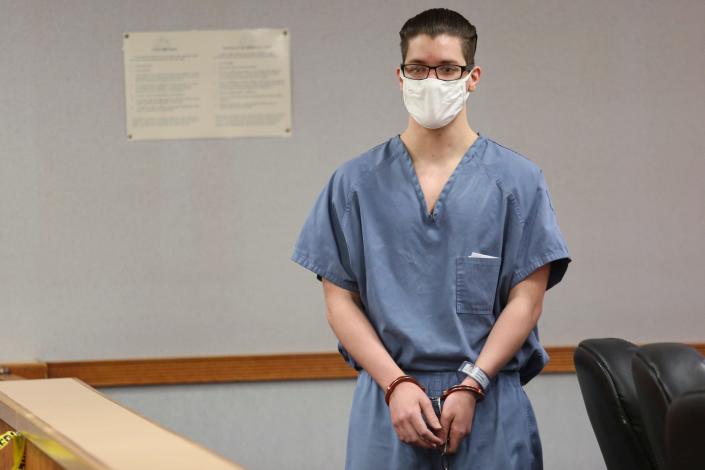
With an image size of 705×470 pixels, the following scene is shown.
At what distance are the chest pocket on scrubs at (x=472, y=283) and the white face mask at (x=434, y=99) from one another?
0.89 feet

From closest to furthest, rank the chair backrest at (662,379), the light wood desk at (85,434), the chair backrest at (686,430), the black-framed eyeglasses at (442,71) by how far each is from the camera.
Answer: the light wood desk at (85,434), the chair backrest at (686,430), the chair backrest at (662,379), the black-framed eyeglasses at (442,71)

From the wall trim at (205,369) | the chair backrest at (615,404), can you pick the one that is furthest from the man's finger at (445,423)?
the wall trim at (205,369)

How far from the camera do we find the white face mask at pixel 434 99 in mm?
1954

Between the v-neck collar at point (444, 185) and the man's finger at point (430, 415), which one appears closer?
the man's finger at point (430, 415)

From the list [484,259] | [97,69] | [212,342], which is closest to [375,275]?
[484,259]

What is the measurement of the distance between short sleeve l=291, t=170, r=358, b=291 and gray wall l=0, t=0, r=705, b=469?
1275 millimetres

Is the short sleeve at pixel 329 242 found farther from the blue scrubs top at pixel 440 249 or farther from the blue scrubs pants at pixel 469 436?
the blue scrubs pants at pixel 469 436

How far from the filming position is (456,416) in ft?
6.11

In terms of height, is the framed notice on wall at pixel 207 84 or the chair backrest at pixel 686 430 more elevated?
the framed notice on wall at pixel 207 84

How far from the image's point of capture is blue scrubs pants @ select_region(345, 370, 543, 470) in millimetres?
1912

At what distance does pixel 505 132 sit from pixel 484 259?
1.50 metres

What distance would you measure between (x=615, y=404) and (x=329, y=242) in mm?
625

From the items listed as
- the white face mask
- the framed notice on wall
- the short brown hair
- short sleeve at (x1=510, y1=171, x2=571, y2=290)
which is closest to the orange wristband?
short sleeve at (x1=510, y1=171, x2=571, y2=290)

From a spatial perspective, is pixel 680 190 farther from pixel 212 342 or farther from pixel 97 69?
pixel 97 69
